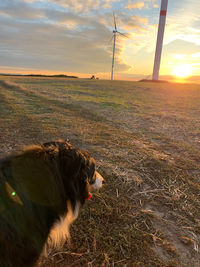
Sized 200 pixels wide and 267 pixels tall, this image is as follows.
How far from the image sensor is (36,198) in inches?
78.1

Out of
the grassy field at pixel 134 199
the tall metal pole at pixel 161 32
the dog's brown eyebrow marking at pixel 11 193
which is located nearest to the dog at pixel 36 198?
the dog's brown eyebrow marking at pixel 11 193

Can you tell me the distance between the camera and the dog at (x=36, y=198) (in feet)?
6.13

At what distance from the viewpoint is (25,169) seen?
1968 millimetres

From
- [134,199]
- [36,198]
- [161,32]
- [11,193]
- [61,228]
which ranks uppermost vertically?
[161,32]

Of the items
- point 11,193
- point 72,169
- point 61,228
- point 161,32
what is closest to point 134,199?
point 61,228

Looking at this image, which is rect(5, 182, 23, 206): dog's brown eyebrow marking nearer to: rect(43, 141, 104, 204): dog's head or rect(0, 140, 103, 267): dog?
rect(0, 140, 103, 267): dog

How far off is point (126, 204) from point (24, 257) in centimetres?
213

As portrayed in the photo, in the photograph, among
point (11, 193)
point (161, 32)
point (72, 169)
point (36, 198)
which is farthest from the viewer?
point (161, 32)

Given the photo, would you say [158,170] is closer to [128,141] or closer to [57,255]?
[128,141]

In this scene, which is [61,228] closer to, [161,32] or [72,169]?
[72,169]

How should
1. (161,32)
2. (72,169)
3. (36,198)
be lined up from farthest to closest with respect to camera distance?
(161,32) < (72,169) < (36,198)

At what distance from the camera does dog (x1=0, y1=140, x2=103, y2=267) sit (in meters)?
1.87

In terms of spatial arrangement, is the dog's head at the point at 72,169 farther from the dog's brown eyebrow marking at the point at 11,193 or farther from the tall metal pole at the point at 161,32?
the tall metal pole at the point at 161,32

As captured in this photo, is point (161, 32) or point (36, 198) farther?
point (161, 32)
